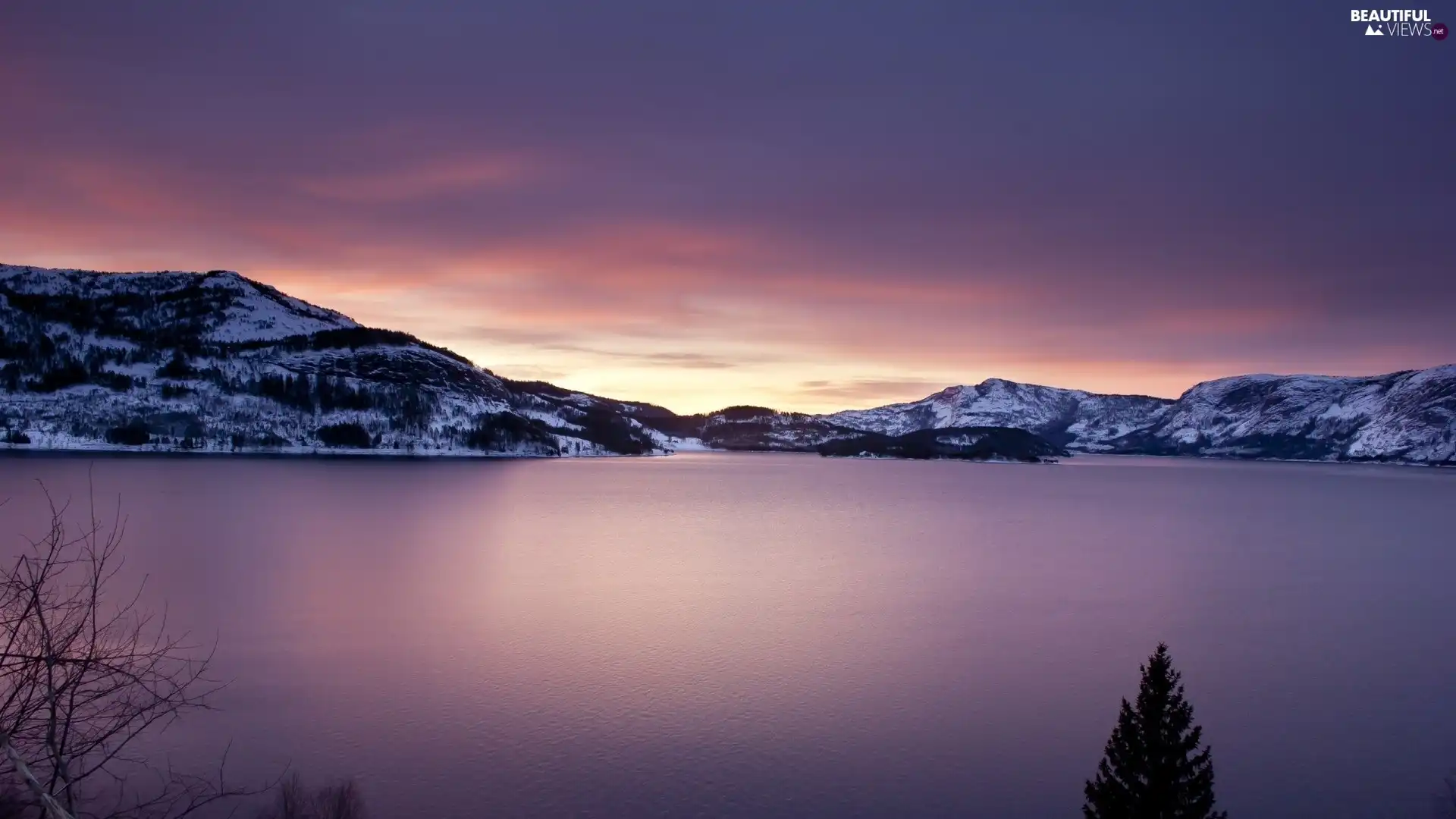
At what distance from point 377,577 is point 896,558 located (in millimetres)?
33183

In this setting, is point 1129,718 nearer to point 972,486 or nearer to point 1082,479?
point 972,486

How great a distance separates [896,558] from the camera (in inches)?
2197

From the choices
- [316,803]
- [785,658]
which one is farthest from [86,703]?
[785,658]

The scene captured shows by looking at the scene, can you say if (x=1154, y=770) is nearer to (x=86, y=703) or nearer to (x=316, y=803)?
(x=316, y=803)

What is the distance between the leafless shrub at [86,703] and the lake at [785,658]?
138cm

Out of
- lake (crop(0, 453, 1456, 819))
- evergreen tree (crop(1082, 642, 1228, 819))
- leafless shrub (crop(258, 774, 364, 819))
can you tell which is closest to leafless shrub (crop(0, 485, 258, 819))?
leafless shrub (crop(258, 774, 364, 819))

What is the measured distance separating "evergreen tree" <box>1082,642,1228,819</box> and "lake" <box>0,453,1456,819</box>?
12.1ft

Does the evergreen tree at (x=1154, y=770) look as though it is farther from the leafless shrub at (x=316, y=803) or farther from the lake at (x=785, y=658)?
the leafless shrub at (x=316, y=803)

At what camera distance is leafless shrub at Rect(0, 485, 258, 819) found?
5.80 meters

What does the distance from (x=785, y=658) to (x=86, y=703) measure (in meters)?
22.1

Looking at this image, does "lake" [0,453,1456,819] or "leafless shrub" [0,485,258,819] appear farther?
"lake" [0,453,1456,819]

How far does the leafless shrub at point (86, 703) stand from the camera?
580 cm

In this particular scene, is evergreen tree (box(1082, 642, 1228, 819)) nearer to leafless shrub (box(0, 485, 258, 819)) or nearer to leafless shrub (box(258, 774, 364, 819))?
leafless shrub (box(0, 485, 258, 819))

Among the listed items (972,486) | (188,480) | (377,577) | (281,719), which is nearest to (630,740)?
(281,719)
